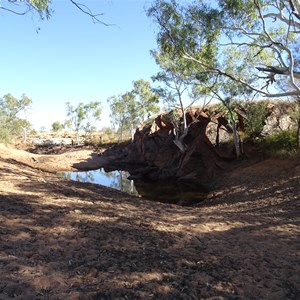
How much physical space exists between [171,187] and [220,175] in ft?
10.6

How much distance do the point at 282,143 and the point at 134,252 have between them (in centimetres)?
1512

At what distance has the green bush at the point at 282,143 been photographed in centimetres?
1662

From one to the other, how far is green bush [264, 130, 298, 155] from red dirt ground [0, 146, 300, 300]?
966 cm

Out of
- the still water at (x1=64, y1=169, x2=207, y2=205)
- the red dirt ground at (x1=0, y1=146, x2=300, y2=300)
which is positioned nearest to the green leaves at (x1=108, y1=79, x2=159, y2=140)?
the still water at (x1=64, y1=169, x2=207, y2=205)

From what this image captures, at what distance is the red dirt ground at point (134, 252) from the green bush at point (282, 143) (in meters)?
9.66

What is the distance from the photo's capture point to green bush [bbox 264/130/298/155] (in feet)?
54.5

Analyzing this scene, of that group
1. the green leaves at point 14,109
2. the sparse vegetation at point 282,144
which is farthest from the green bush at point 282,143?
the green leaves at point 14,109

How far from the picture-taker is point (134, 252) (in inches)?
175

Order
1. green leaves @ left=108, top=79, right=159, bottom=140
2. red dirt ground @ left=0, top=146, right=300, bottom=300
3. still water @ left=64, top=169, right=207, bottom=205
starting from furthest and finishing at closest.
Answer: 1. green leaves @ left=108, top=79, right=159, bottom=140
2. still water @ left=64, top=169, right=207, bottom=205
3. red dirt ground @ left=0, top=146, right=300, bottom=300

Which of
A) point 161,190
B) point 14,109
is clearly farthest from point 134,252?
point 14,109

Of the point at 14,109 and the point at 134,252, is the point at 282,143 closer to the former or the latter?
the point at 134,252

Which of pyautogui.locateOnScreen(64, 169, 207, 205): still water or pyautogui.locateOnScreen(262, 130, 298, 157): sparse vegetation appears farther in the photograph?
pyautogui.locateOnScreen(262, 130, 298, 157): sparse vegetation

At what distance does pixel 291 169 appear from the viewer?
14.2 meters

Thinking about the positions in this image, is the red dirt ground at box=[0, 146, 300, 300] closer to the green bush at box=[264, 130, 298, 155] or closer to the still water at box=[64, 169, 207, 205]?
the still water at box=[64, 169, 207, 205]
